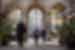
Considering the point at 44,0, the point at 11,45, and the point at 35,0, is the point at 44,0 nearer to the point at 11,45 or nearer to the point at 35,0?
the point at 35,0

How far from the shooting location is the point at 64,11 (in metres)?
0.87

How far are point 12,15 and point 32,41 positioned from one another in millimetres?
143

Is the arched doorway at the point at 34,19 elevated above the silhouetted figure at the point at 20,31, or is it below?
above

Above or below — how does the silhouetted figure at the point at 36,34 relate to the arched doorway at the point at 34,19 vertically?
below

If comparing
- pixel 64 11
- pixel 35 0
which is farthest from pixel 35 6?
pixel 64 11

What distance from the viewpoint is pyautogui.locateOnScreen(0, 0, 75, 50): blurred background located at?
87cm

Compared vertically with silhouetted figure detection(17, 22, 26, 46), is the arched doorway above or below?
above

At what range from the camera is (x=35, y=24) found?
2.86ft

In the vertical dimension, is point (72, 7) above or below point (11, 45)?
above

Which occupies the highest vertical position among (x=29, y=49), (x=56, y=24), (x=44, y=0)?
(x=44, y=0)

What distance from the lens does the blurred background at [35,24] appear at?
2.85 feet

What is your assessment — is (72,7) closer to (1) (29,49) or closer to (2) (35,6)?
(2) (35,6)

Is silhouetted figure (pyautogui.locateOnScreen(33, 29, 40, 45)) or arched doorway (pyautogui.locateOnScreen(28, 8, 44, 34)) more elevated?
arched doorway (pyautogui.locateOnScreen(28, 8, 44, 34))

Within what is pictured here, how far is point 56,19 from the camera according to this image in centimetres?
88
